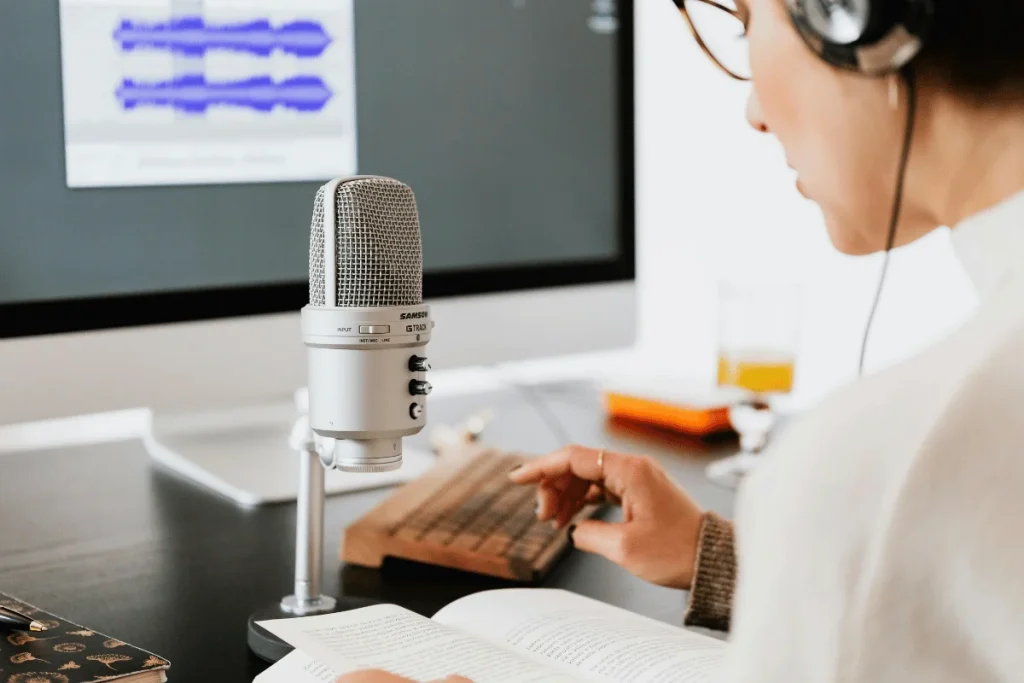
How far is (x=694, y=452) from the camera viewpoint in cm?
115

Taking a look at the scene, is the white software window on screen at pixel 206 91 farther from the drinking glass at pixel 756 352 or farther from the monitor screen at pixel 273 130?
the drinking glass at pixel 756 352

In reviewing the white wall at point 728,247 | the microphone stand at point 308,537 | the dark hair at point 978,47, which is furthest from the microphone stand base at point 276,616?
the white wall at point 728,247

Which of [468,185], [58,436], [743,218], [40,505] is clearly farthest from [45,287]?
[743,218]

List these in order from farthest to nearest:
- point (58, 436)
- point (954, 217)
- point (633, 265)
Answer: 1. point (58, 436)
2. point (633, 265)
3. point (954, 217)

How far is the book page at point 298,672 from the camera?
0.57 meters

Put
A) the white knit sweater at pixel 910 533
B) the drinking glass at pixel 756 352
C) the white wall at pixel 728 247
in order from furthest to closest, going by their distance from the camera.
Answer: the white wall at pixel 728 247 → the drinking glass at pixel 756 352 → the white knit sweater at pixel 910 533

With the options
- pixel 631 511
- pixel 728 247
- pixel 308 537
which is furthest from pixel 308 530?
pixel 728 247

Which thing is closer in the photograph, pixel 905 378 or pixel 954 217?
pixel 905 378

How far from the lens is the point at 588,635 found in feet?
2.12

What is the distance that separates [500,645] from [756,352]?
0.57 m

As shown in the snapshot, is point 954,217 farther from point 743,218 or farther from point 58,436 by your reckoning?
point 58,436

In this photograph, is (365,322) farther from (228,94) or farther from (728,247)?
(728,247)

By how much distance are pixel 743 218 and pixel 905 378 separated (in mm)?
Result: 1404

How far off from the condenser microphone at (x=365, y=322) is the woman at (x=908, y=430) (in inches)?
9.2
